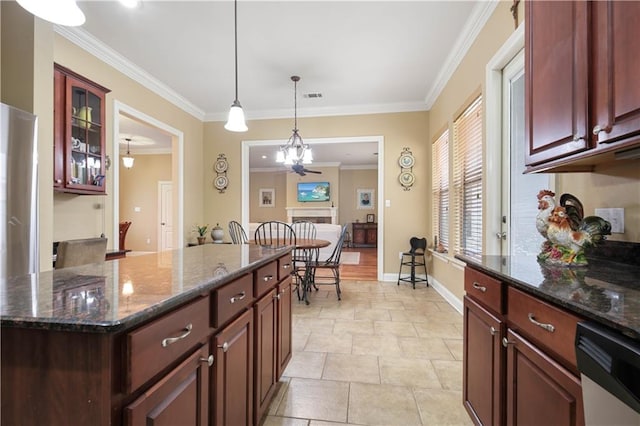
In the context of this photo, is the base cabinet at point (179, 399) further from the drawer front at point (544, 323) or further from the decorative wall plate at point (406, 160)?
the decorative wall plate at point (406, 160)

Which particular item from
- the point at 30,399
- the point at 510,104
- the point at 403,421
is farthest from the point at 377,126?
the point at 30,399

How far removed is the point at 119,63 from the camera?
3.51 m

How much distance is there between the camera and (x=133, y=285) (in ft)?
3.02

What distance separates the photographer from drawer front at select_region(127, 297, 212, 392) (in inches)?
26.0

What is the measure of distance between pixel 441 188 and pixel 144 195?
7.22 meters

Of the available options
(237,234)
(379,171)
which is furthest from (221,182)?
(379,171)

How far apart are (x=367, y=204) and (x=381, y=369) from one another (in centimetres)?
821

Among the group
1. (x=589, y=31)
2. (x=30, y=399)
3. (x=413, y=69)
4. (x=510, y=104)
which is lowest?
(x=30, y=399)

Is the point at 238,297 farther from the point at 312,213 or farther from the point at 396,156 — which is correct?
the point at 312,213

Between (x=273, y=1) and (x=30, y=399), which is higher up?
(x=273, y=1)

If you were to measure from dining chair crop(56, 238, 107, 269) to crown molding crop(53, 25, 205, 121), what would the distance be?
206cm

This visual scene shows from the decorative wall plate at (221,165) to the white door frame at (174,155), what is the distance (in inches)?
26.3

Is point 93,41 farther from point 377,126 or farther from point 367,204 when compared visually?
point 367,204

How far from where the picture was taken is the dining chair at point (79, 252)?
7.30 feet
